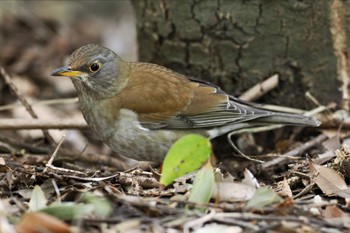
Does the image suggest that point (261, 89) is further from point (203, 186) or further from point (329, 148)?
point (203, 186)

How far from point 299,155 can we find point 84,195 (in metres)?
2.73

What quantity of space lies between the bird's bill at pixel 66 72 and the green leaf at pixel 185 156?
185cm

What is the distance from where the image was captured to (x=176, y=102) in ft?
21.1

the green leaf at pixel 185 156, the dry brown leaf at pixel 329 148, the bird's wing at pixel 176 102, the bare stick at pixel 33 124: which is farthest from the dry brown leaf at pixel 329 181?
the bare stick at pixel 33 124

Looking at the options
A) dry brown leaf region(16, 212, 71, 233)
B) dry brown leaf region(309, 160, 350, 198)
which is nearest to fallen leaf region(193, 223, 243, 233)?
dry brown leaf region(16, 212, 71, 233)

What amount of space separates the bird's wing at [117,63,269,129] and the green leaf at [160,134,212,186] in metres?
1.95

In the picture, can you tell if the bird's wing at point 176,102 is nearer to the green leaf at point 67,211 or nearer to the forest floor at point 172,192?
the forest floor at point 172,192

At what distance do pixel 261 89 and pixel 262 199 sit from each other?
2.77m

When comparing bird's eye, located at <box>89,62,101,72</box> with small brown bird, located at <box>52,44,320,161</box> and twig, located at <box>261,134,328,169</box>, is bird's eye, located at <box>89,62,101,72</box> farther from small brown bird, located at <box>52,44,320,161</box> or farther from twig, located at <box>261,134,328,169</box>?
twig, located at <box>261,134,328,169</box>

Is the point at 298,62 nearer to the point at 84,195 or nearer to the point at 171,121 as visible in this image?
the point at 171,121

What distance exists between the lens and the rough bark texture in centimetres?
674

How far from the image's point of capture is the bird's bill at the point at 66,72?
5.83m

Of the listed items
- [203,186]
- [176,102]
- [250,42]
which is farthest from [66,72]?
[203,186]

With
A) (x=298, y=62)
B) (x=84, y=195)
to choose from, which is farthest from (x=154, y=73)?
(x=84, y=195)
